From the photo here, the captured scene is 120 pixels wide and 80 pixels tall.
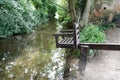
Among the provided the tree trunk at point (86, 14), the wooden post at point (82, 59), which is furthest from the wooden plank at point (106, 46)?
the tree trunk at point (86, 14)

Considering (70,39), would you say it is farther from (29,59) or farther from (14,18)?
(14,18)

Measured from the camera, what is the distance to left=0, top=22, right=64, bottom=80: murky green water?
6824 mm

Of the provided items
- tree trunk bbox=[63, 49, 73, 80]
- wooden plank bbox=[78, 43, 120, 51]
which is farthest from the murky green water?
wooden plank bbox=[78, 43, 120, 51]

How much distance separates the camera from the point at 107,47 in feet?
17.5

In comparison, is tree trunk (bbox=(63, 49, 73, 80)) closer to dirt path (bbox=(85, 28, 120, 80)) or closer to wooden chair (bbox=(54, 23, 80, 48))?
dirt path (bbox=(85, 28, 120, 80))

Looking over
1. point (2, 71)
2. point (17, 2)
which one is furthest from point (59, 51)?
point (17, 2)

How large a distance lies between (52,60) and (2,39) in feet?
15.5

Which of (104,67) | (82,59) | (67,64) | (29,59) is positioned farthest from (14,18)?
(82,59)

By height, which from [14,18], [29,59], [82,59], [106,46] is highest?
[14,18]

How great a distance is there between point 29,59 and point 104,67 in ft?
10.6

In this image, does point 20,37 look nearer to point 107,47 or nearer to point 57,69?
point 57,69

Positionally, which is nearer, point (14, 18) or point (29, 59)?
point (29, 59)

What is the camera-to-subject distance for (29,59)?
8.43m

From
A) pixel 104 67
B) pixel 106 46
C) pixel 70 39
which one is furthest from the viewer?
pixel 104 67
